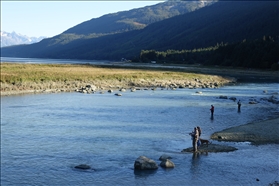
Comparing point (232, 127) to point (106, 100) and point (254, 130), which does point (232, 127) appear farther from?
point (106, 100)

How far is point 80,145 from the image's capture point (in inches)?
1177

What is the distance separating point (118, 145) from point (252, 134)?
12755 mm

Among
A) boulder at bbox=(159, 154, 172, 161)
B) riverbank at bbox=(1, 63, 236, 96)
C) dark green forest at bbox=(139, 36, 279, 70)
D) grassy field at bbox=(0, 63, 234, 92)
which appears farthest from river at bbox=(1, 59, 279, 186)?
dark green forest at bbox=(139, 36, 279, 70)

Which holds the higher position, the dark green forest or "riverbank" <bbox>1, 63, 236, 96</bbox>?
the dark green forest

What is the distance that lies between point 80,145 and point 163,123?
13.3 meters

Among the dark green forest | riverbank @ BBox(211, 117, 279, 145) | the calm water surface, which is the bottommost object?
the calm water surface

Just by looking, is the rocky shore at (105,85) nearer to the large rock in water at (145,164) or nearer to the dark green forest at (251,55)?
the large rock in water at (145,164)

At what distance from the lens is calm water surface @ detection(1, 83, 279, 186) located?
22.7 m

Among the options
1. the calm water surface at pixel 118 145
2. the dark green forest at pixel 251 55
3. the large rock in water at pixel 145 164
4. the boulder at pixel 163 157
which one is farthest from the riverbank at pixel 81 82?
the dark green forest at pixel 251 55

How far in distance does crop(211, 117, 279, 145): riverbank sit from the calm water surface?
148cm

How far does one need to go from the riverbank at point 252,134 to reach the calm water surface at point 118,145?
1.48 meters

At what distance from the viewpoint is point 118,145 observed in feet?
98.6

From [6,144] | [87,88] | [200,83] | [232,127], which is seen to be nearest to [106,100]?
[87,88]

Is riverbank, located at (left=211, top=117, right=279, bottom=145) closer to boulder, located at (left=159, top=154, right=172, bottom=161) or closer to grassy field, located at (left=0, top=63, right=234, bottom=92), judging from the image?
boulder, located at (left=159, top=154, right=172, bottom=161)
